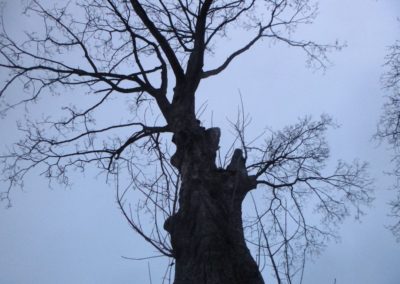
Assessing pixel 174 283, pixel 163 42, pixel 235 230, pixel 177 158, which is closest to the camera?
pixel 174 283

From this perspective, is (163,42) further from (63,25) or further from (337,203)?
(337,203)

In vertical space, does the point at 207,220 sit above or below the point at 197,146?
below

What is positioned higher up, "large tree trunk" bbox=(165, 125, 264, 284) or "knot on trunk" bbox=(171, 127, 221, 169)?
"knot on trunk" bbox=(171, 127, 221, 169)

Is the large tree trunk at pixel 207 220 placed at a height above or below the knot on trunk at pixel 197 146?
below

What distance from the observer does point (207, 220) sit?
10.3ft

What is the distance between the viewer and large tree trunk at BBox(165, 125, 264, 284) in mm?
2727

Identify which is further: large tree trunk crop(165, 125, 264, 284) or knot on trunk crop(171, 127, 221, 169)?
knot on trunk crop(171, 127, 221, 169)

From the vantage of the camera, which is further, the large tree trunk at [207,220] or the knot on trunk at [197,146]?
the knot on trunk at [197,146]

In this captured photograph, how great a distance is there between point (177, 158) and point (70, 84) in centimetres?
267

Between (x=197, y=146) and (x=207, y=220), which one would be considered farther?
(x=197, y=146)

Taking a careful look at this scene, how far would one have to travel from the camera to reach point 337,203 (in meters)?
5.77

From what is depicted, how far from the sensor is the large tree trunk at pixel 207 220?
2727 millimetres

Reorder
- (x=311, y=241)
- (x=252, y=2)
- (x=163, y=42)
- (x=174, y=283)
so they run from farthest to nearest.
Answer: (x=252, y=2)
(x=311, y=241)
(x=163, y=42)
(x=174, y=283)

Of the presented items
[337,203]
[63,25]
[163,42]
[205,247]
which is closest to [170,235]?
[205,247]
